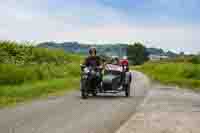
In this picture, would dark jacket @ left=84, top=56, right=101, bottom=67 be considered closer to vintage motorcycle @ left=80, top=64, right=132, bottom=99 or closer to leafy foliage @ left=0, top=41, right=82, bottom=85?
vintage motorcycle @ left=80, top=64, right=132, bottom=99

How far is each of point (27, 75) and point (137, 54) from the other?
14879cm

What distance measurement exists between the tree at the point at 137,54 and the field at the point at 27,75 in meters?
132

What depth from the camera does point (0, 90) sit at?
2092 centimetres

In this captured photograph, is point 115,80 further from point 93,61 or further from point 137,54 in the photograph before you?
point 137,54

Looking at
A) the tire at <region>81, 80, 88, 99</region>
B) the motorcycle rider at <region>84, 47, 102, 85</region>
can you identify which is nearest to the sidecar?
the motorcycle rider at <region>84, 47, 102, 85</region>

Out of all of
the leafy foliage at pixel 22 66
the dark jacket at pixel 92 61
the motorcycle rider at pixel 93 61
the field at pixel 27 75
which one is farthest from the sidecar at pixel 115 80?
the leafy foliage at pixel 22 66

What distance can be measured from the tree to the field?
5203 inches

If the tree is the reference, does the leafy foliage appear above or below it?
above

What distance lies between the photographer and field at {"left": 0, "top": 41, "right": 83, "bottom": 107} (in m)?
21.7

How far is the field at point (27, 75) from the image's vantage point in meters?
21.7

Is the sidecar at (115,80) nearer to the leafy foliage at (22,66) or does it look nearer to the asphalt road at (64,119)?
the asphalt road at (64,119)

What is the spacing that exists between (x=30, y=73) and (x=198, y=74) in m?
23.3

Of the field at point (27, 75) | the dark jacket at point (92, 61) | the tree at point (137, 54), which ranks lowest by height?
the tree at point (137, 54)

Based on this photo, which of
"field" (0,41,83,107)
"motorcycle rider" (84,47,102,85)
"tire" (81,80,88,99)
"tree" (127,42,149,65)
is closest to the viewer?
"tire" (81,80,88,99)
